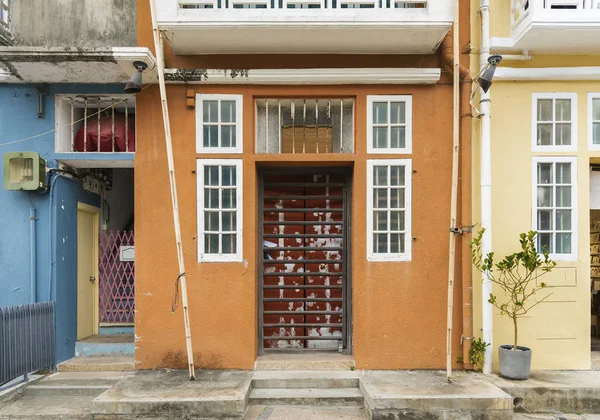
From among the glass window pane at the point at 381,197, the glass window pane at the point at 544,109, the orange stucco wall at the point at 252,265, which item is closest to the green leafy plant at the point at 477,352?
the orange stucco wall at the point at 252,265

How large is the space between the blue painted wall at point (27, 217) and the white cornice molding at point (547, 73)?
6.14 meters

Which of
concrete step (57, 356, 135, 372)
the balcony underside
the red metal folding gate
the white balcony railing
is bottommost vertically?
concrete step (57, 356, 135, 372)

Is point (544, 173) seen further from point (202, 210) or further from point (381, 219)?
point (202, 210)

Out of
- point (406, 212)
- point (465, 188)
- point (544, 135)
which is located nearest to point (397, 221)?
point (406, 212)

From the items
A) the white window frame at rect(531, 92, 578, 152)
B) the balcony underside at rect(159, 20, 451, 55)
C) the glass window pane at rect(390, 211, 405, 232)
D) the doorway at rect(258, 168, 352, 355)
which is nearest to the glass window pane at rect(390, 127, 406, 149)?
the doorway at rect(258, 168, 352, 355)

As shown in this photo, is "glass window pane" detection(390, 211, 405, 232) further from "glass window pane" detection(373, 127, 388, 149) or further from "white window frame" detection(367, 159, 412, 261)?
"glass window pane" detection(373, 127, 388, 149)

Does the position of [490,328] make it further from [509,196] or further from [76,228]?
[76,228]

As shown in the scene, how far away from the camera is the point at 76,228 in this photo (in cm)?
726

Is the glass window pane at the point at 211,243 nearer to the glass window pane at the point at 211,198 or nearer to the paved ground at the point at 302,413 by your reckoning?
the glass window pane at the point at 211,198

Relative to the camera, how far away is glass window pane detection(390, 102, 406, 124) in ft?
21.9

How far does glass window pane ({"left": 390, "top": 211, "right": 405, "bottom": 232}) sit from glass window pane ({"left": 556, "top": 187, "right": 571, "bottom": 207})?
2.50 metres

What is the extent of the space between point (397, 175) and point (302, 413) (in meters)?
3.76

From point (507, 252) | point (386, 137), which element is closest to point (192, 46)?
point (386, 137)

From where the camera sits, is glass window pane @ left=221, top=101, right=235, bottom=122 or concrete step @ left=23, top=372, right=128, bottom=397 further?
glass window pane @ left=221, top=101, right=235, bottom=122
